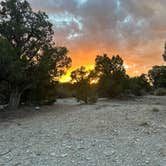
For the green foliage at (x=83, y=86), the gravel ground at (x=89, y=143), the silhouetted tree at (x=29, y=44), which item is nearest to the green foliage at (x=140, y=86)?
the green foliage at (x=83, y=86)

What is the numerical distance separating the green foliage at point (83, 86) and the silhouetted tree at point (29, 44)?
478 centimetres

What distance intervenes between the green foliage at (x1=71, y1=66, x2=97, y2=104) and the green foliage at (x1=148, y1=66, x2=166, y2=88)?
28.8m

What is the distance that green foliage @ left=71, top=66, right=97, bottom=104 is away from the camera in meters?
30.2

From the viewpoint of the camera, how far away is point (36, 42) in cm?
2503

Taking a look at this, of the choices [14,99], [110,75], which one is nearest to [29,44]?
[14,99]

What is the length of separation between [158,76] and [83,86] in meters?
32.4

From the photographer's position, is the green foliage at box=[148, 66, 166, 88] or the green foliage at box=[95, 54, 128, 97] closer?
the green foliage at box=[95, 54, 128, 97]

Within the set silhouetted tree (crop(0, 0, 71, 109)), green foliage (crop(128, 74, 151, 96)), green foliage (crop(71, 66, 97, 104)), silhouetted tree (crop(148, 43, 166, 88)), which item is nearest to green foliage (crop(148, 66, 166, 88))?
silhouetted tree (crop(148, 43, 166, 88))

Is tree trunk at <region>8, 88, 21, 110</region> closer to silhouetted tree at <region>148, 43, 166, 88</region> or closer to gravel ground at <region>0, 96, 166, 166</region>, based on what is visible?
gravel ground at <region>0, 96, 166, 166</region>

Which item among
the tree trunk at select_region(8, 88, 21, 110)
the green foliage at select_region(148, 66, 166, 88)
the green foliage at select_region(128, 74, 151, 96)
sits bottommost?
the tree trunk at select_region(8, 88, 21, 110)

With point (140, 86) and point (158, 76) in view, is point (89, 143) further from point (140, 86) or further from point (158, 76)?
point (158, 76)

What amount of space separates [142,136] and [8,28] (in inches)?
594

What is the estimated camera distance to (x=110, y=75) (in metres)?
37.0

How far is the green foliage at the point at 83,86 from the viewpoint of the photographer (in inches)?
1189
